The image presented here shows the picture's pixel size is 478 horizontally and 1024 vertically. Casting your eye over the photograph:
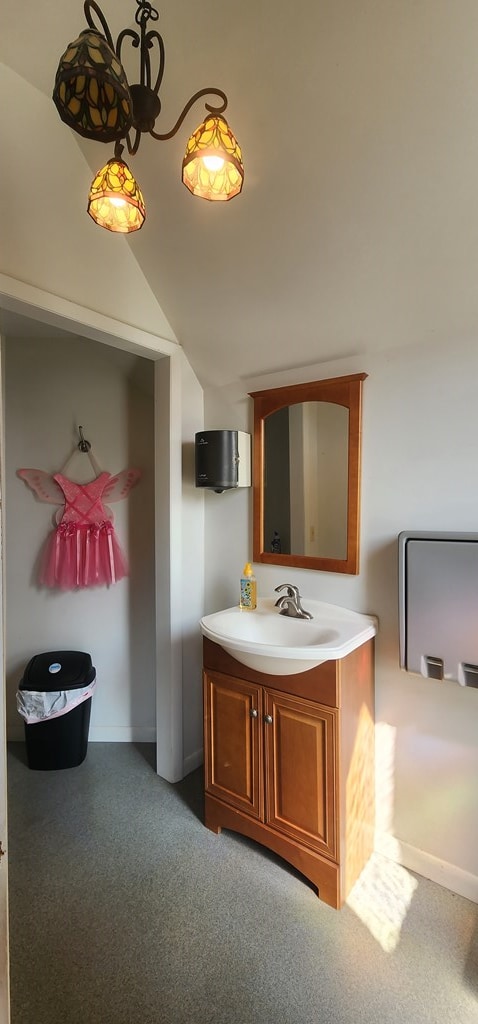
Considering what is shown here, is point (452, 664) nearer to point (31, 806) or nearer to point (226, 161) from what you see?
point (226, 161)

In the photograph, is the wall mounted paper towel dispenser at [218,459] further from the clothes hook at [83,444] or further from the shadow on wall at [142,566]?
the clothes hook at [83,444]

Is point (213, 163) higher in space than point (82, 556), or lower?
higher

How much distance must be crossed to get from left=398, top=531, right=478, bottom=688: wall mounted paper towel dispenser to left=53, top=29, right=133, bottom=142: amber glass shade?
1.40 metres

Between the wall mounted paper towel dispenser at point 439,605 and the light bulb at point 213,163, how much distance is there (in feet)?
4.03

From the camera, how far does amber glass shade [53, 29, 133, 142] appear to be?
0.75 m

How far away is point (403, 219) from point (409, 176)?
11cm

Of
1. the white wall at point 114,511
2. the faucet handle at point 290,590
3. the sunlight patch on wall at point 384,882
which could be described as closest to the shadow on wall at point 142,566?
the white wall at point 114,511

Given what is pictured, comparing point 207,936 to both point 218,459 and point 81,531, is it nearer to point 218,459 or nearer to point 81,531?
point 218,459

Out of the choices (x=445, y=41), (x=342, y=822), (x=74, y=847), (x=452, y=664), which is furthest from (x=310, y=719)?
(x=445, y=41)

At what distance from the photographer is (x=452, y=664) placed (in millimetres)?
1453

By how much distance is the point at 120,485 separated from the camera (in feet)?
8.72

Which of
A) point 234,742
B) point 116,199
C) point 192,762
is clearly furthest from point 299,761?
point 116,199

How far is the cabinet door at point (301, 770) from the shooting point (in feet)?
5.05

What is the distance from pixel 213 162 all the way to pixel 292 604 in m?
1.54
